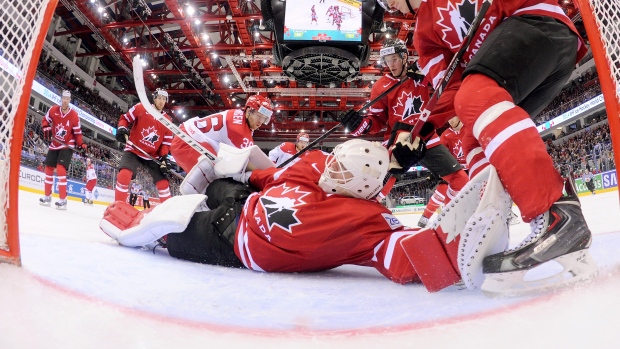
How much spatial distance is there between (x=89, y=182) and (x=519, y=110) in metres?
8.41

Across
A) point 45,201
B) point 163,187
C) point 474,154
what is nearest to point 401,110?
point 474,154

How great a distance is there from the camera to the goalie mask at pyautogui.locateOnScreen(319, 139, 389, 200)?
60.2 inches

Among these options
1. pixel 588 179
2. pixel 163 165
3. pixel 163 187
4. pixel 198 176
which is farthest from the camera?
pixel 588 179

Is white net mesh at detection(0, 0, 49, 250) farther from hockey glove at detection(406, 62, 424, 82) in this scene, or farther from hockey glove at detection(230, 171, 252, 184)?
hockey glove at detection(406, 62, 424, 82)

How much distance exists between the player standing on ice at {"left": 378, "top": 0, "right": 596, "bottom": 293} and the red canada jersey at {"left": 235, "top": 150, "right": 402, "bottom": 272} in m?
0.45

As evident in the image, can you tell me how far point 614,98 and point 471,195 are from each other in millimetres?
356

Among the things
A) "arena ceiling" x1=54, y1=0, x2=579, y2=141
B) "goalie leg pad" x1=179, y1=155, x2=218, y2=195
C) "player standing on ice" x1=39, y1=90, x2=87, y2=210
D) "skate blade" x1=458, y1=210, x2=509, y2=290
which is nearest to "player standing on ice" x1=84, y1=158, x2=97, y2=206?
"player standing on ice" x1=39, y1=90, x2=87, y2=210

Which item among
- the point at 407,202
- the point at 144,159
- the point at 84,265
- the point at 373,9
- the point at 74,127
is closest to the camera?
the point at 84,265

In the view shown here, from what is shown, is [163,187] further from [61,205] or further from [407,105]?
[407,105]

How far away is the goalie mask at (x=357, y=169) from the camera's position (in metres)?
1.53

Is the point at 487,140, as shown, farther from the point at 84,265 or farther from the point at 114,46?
the point at 114,46

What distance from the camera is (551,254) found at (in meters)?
0.88

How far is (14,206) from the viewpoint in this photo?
3.62 feet

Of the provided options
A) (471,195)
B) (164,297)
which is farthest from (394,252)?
(164,297)
